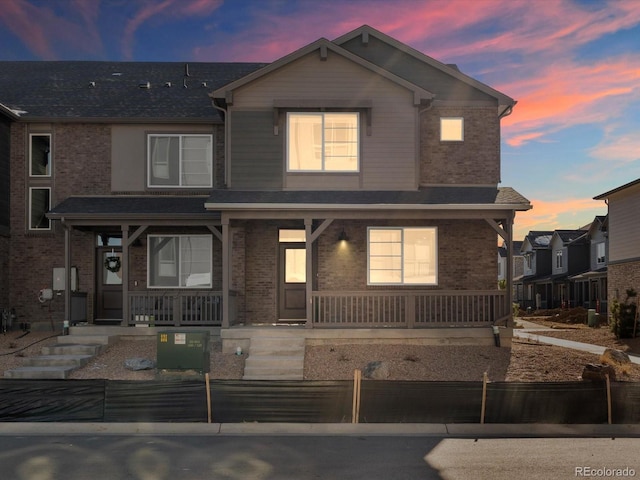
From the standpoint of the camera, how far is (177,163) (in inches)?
724

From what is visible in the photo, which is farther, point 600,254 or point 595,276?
point 600,254

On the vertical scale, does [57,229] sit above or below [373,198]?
below

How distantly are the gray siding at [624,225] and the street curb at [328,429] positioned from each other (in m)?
15.6

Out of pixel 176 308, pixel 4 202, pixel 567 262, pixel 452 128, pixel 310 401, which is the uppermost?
pixel 452 128

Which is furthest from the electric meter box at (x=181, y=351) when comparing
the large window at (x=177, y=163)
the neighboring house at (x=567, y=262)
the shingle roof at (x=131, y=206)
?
the neighboring house at (x=567, y=262)

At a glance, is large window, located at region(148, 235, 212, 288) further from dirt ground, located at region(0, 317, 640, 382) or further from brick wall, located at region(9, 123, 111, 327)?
dirt ground, located at region(0, 317, 640, 382)

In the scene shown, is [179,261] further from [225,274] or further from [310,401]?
[310,401]

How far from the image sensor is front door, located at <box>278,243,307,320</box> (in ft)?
57.5

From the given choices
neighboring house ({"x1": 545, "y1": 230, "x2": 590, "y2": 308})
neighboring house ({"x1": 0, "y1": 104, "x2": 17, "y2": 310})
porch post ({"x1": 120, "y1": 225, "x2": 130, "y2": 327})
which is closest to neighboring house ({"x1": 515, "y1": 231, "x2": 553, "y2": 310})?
neighboring house ({"x1": 545, "y1": 230, "x2": 590, "y2": 308})

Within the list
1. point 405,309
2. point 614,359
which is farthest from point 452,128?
point 614,359

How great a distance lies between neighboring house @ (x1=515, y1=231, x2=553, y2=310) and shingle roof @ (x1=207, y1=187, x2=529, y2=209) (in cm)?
3436

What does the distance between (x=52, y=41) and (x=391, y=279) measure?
15.1 metres

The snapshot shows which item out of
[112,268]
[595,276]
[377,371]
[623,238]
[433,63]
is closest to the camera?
[377,371]

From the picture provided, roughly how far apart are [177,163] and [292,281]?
4.55 metres
